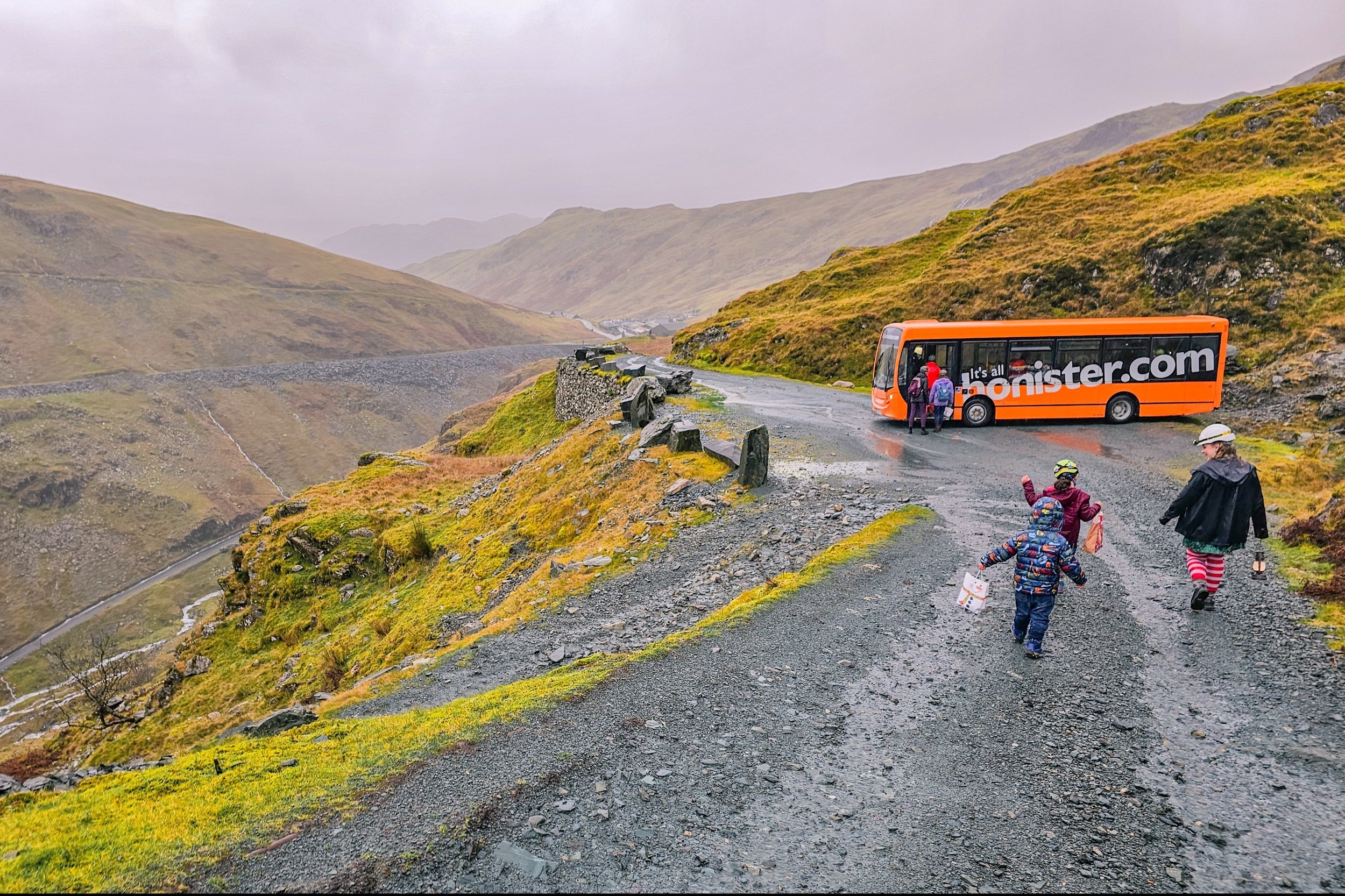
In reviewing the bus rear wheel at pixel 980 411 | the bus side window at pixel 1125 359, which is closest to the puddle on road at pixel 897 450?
the bus rear wheel at pixel 980 411

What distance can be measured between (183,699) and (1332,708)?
32003mm

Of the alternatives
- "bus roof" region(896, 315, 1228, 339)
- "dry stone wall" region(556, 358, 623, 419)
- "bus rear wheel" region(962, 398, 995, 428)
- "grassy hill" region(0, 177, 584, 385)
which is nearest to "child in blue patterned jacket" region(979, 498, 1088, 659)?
"bus roof" region(896, 315, 1228, 339)

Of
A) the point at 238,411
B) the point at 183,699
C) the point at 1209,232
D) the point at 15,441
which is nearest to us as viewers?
the point at 183,699

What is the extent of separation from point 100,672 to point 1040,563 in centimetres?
5914

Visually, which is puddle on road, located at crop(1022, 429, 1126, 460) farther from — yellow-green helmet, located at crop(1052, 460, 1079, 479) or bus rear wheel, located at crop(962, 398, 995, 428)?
yellow-green helmet, located at crop(1052, 460, 1079, 479)

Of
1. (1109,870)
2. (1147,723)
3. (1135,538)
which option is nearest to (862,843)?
(1109,870)

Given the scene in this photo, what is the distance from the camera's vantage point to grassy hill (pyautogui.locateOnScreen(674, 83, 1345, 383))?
31953mm

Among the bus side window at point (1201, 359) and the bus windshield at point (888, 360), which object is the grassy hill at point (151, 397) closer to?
the bus windshield at point (888, 360)

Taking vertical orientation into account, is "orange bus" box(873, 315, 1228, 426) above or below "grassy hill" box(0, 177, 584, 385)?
below

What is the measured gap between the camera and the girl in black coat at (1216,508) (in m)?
9.61

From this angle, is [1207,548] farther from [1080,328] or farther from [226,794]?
[1080,328]

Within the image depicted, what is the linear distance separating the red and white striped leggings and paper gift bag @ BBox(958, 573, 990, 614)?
3.68m

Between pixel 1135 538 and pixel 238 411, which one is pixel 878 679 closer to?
pixel 1135 538

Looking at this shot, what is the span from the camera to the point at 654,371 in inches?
1670
